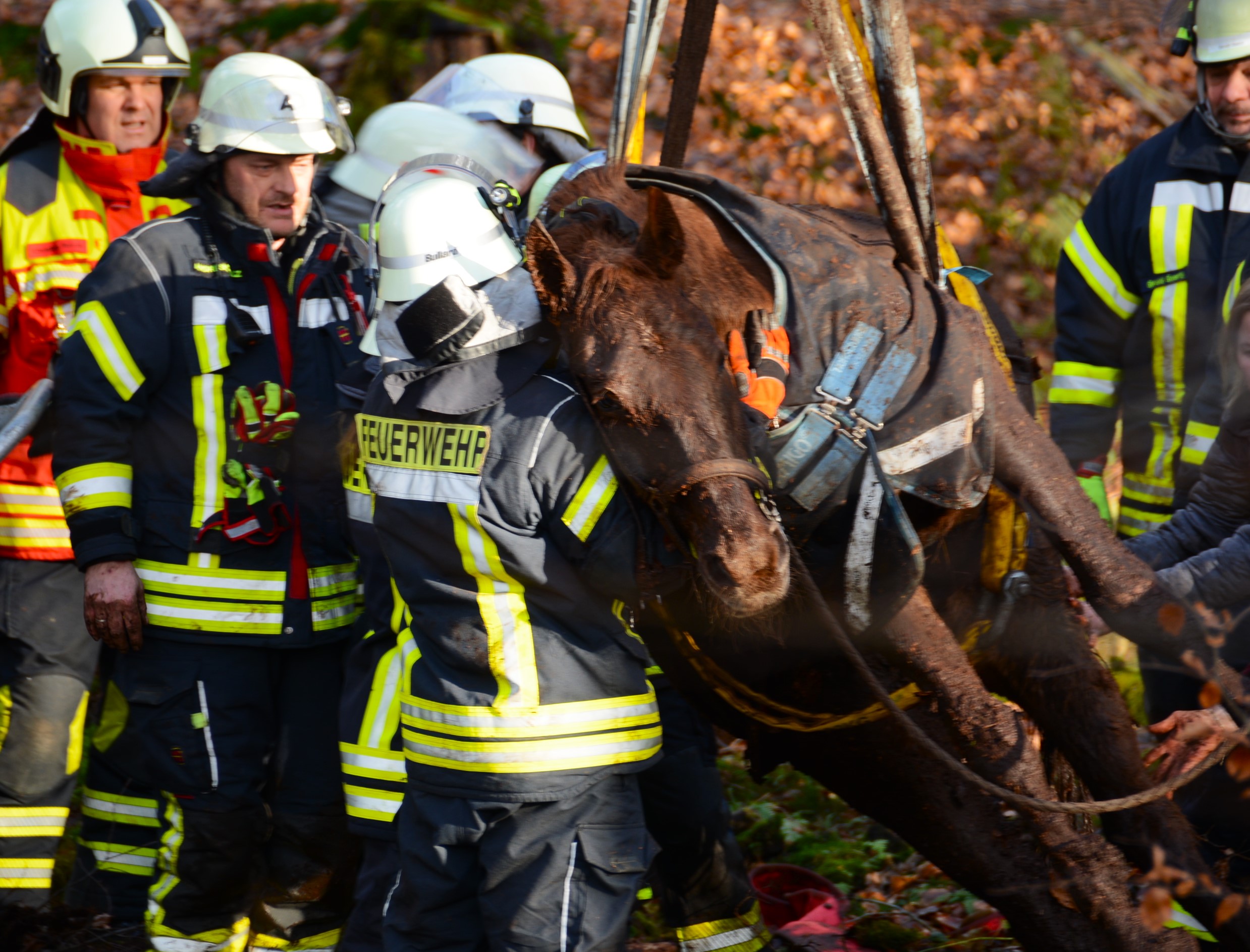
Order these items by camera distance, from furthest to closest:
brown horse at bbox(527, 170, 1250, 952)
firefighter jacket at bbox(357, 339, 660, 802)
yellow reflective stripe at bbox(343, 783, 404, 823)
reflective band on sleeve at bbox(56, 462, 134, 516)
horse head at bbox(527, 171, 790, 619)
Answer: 1. reflective band on sleeve at bbox(56, 462, 134, 516)
2. yellow reflective stripe at bbox(343, 783, 404, 823)
3. firefighter jacket at bbox(357, 339, 660, 802)
4. brown horse at bbox(527, 170, 1250, 952)
5. horse head at bbox(527, 171, 790, 619)

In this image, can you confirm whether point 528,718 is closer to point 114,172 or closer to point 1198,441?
point 1198,441

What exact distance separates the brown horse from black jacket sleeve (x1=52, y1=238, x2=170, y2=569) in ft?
4.72

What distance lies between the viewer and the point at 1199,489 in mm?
3539

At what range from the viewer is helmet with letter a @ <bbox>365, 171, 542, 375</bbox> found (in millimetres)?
2873

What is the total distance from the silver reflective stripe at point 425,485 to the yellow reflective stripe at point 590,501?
0.70ft

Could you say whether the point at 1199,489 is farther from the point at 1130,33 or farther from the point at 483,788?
the point at 1130,33

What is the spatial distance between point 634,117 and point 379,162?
5.43ft

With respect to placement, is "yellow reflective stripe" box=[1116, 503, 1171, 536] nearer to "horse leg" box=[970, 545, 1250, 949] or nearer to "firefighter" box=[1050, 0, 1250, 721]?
"firefighter" box=[1050, 0, 1250, 721]

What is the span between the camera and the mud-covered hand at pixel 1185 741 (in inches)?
116

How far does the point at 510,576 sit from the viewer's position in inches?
113

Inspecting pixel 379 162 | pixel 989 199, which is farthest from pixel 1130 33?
pixel 379 162

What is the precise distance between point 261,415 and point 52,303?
108cm

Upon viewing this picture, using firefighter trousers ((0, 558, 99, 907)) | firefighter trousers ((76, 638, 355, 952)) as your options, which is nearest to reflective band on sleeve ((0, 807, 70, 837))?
firefighter trousers ((0, 558, 99, 907))

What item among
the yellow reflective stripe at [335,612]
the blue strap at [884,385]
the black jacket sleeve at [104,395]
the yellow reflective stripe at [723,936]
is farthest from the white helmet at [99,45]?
the yellow reflective stripe at [723,936]
